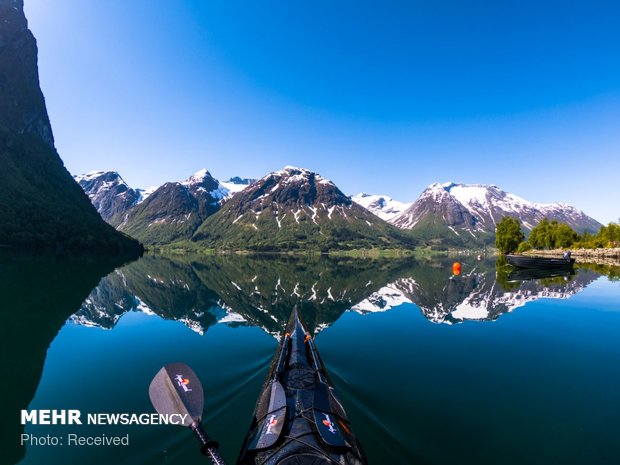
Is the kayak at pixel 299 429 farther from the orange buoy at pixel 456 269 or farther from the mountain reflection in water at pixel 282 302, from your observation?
the orange buoy at pixel 456 269

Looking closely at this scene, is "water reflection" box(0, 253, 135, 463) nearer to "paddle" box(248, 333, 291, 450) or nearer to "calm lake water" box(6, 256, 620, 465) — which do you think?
"calm lake water" box(6, 256, 620, 465)

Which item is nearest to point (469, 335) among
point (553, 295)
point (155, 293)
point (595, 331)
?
point (595, 331)

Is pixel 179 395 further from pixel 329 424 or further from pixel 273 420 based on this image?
pixel 329 424

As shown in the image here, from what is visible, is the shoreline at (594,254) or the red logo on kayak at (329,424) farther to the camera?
the shoreline at (594,254)

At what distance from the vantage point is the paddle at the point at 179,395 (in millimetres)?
8734

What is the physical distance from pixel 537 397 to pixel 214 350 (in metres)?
17.8

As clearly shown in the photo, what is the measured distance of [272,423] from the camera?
771cm

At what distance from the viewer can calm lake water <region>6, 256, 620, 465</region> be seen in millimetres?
9516

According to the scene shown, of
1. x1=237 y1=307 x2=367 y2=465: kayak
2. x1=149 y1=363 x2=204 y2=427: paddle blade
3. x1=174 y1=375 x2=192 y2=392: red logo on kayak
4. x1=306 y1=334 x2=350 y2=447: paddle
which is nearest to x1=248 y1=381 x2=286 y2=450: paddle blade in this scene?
x1=237 y1=307 x2=367 y2=465: kayak

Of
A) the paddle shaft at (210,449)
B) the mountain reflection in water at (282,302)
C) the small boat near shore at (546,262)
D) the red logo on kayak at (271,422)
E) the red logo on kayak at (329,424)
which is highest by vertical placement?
the small boat near shore at (546,262)

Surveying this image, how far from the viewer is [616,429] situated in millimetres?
10414

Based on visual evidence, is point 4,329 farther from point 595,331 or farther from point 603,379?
point 595,331

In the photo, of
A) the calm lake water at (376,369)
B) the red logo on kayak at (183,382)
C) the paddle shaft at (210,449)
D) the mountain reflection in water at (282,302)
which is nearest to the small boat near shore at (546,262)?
the mountain reflection in water at (282,302)

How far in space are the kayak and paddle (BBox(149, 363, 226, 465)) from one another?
5.84 feet
